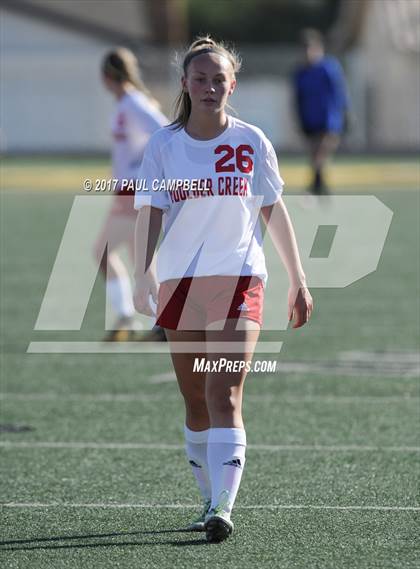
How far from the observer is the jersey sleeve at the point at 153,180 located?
16.6ft

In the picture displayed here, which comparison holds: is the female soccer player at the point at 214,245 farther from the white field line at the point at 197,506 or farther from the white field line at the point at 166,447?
the white field line at the point at 166,447

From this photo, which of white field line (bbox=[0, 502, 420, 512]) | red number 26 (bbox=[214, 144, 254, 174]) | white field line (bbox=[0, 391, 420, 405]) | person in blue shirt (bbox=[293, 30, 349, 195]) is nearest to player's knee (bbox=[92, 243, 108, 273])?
white field line (bbox=[0, 391, 420, 405])

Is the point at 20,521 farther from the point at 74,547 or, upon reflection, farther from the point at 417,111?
the point at 417,111

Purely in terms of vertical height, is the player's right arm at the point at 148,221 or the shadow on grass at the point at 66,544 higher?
the player's right arm at the point at 148,221

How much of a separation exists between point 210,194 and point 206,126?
0.27 meters

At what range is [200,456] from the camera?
5.28m

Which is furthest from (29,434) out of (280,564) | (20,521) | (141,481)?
(280,564)

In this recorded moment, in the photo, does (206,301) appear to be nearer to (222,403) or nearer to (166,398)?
(222,403)

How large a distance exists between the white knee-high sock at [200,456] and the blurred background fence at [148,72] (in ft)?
107

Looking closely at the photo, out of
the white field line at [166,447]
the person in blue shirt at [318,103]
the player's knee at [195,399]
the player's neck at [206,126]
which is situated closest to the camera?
the player's neck at [206,126]

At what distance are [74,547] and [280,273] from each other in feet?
30.2

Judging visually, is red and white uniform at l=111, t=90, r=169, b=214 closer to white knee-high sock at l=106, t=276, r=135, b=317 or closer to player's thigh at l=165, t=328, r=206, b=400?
white knee-high sock at l=106, t=276, r=135, b=317
